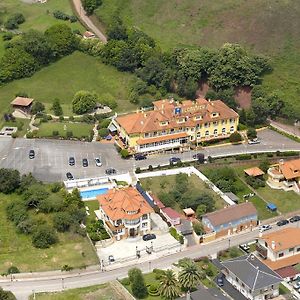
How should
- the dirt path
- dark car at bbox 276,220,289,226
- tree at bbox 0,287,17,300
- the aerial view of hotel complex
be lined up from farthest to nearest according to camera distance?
the dirt path, dark car at bbox 276,220,289,226, the aerial view of hotel complex, tree at bbox 0,287,17,300

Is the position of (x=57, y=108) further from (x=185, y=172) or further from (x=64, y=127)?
(x=185, y=172)

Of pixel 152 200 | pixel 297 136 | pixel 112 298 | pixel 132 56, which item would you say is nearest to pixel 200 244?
pixel 152 200

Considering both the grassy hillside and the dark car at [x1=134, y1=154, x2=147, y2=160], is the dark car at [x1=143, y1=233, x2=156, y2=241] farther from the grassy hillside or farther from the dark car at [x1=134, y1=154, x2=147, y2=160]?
the grassy hillside

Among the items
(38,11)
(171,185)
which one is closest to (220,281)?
(171,185)

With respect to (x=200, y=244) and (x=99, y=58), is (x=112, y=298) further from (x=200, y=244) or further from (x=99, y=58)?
(x=99, y=58)

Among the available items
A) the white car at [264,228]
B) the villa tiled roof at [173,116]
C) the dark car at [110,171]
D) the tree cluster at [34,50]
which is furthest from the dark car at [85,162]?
the tree cluster at [34,50]

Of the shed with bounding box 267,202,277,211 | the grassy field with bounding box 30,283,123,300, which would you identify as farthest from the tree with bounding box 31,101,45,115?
the grassy field with bounding box 30,283,123,300
